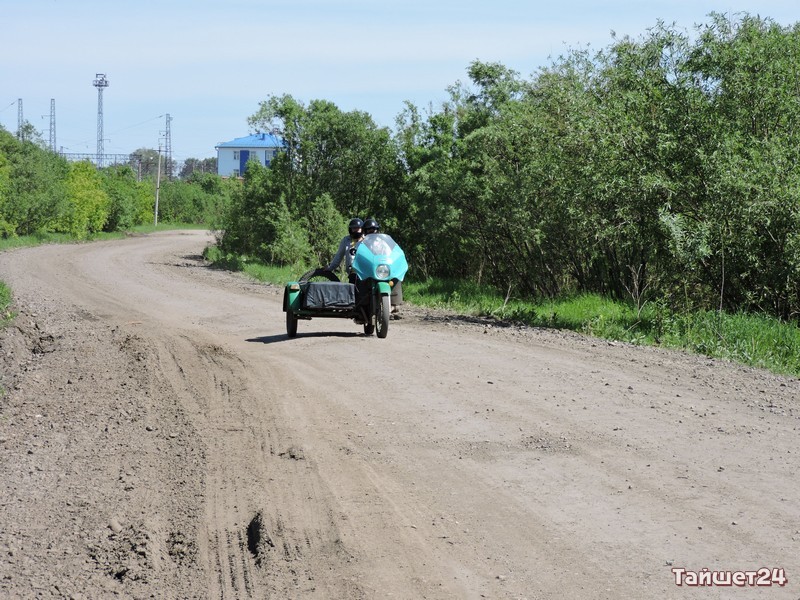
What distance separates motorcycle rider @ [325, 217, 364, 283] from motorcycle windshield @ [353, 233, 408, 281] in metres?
0.40

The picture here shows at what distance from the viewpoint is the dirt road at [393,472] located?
17.2 feet

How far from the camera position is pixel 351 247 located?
47.3ft

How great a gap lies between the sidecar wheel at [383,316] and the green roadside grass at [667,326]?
160 inches

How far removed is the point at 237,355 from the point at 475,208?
44.2ft

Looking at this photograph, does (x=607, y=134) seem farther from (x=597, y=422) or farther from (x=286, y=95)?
(x=286, y=95)

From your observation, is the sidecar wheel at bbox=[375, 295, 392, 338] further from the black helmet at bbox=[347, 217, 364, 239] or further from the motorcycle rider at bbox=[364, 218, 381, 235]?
the black helmet at bbox=[347, 217, 364, 239]

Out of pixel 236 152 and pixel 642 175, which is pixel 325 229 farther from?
pixel 236 152

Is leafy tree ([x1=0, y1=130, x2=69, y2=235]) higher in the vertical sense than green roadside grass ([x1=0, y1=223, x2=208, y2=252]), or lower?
higher

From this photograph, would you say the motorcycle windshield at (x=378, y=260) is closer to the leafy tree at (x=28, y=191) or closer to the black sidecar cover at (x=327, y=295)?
the black sidecar cover at (x=327, y=295)

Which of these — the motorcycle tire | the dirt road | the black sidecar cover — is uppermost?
the black sidecar cover

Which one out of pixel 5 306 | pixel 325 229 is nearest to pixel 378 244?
pixel 5 306

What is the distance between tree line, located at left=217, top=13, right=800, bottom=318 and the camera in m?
15.2

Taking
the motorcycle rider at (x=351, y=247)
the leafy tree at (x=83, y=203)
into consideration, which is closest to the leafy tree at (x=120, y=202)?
the leafy tree at (x=83, y=203)

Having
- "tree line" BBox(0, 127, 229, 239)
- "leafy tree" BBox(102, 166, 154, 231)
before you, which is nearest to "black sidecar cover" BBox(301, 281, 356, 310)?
"tree line" BBox(0, 127, 229, 239)
